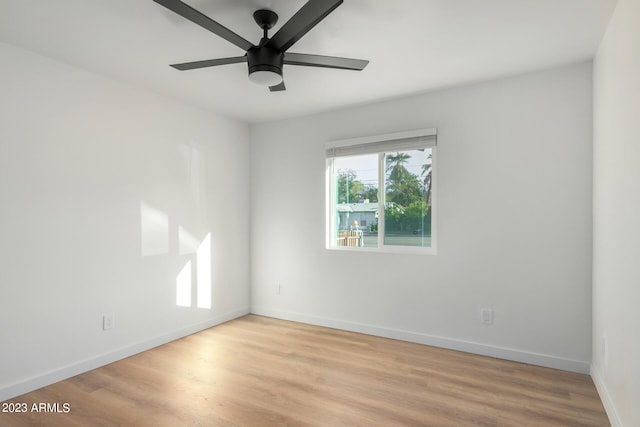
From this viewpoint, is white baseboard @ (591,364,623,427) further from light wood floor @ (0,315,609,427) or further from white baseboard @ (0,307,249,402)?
white baseboard @ (0,307,249,402)

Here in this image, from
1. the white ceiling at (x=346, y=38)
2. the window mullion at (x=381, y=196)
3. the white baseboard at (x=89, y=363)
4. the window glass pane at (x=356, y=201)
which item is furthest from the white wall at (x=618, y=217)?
the white baseboard at (x=89, y=363)

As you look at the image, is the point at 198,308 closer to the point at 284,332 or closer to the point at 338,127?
the point at 284,332

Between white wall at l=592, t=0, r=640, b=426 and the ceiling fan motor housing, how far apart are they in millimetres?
1800

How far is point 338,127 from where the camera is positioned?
3898 mm

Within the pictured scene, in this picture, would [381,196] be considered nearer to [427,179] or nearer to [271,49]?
[427,179]

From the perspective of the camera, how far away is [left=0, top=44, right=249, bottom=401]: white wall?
95.0 inches

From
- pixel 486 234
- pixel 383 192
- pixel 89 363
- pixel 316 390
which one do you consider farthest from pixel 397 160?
pixel 89 363

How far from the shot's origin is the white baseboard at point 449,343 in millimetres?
2777

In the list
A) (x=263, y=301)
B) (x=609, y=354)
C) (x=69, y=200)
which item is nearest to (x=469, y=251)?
(x=609, y=354)

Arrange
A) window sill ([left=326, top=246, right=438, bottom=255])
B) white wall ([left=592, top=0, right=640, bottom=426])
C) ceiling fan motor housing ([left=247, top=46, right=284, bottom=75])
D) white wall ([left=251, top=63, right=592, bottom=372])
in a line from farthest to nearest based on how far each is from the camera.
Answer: window sill ([left=326, top=246, right=438, bottom=255])
white wall ([left=251, top=63, right=592, bottom=372])
ceiling fan motor housing ([left=247, top=46, right=284, bottom=75])
white wall ([left=592, top=0, right=640, bottom=426])

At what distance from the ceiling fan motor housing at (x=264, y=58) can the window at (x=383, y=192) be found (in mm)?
1817

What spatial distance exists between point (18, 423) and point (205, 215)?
2.27m

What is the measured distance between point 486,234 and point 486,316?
2.39 feet

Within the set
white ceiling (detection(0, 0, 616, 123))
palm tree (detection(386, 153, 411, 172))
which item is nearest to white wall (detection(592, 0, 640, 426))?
white ceiling (detection(0, 0, 616, 123))
